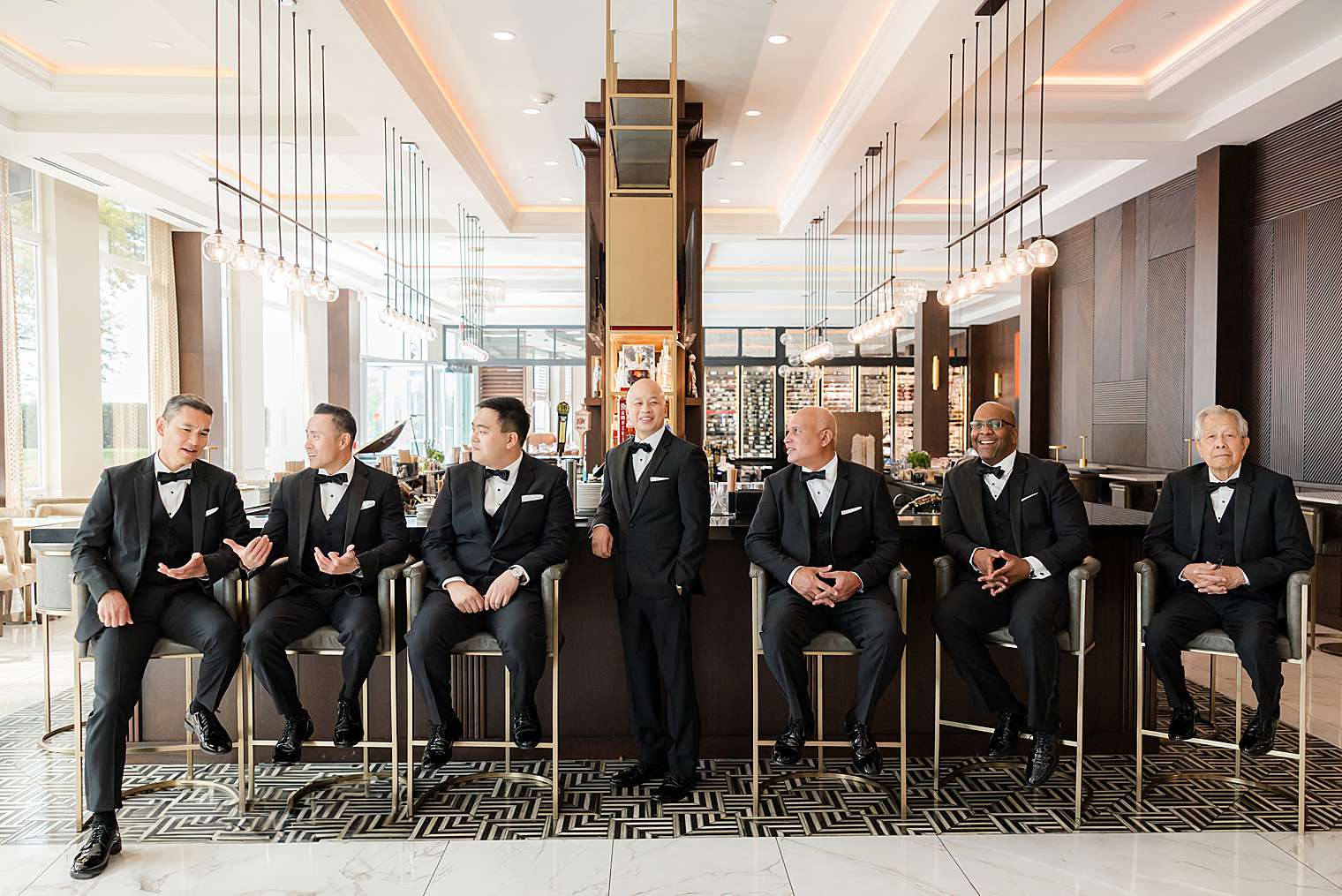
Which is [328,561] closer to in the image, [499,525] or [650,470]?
[499,525]

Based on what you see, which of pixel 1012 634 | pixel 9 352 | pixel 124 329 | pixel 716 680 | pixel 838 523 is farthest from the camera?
pixel 124 329

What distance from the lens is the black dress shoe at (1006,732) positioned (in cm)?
375

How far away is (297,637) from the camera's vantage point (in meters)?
3.56

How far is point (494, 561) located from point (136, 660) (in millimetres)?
1368

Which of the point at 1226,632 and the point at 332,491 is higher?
the point at 332,491

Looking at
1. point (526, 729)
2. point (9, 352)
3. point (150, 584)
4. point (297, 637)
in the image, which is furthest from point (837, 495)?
point (9, 352)

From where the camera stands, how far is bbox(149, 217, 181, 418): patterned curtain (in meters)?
10.4

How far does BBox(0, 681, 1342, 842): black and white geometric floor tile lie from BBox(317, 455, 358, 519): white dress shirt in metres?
1.22

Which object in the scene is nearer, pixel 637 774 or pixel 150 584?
pixel 150 584

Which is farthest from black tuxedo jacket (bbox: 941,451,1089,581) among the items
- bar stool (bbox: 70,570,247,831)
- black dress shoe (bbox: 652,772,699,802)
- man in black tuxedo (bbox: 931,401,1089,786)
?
bar stool (bbox: 70,570,247,831)

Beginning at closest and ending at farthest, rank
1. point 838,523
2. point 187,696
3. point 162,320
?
point 838,523
point 187,696
point 162,320

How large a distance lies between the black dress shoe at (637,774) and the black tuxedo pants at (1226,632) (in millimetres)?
2098

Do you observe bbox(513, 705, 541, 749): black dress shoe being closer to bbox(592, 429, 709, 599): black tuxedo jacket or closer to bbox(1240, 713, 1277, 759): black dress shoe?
bbox(592, 429, 709, 599): black tuxedo jacket

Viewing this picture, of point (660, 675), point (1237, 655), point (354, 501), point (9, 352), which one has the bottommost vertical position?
point (660, 675)
